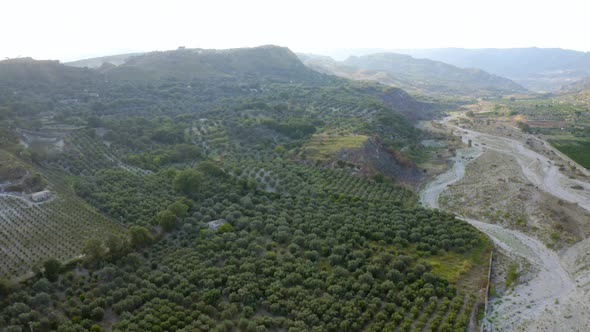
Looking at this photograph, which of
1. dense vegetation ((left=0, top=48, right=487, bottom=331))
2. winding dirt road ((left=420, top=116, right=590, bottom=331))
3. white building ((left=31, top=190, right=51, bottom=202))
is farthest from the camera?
white building ((left=31, top=190, right=51, bottom=202))

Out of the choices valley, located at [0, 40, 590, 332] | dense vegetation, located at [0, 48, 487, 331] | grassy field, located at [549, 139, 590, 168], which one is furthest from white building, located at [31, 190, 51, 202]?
grassy field, located at [549, 139, 590, 168]

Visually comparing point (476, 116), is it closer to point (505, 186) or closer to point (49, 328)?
point (505, 186)

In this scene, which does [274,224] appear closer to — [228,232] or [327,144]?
[228,232]

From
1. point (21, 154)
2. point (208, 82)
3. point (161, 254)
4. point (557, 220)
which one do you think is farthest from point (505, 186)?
point (208, 82)

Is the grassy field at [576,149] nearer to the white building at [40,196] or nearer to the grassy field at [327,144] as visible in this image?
the grassy field at [327,144]

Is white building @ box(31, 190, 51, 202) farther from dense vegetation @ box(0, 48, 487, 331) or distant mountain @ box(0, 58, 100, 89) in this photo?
distant mountain @ box(0, 58, 100, 89)

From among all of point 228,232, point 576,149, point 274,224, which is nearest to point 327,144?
point 274,224

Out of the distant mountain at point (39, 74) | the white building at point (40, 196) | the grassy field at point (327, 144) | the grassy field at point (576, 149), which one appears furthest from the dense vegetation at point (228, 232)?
the grassy field at point (576, 149)
